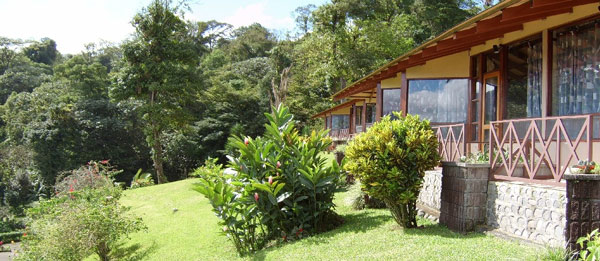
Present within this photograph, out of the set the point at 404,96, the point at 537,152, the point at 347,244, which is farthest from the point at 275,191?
the point at 404,96

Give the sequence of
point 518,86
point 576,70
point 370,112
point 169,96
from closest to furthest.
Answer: point 576,70 → point 518,86 → point 370,112 → point 169,96

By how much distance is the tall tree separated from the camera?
23.8 m

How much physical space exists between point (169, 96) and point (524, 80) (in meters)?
21.3

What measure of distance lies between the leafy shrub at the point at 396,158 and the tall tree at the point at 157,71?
64.8ft

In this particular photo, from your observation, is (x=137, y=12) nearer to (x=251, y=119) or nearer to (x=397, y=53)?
(x=251, y=119)

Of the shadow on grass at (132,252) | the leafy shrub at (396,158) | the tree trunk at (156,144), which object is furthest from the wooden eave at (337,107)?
the leafy shrub at (396,158)

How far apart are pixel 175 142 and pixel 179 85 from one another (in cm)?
871

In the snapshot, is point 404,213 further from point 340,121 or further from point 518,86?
point 340,121

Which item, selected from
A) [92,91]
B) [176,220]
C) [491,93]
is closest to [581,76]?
[491,93]

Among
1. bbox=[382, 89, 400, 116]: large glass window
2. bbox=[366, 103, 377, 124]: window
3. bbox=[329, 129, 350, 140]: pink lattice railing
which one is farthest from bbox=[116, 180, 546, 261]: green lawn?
bbox=[329, 129, 350, 140]: pink lattice railing

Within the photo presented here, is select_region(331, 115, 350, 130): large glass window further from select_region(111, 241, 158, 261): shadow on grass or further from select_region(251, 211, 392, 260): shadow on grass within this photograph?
select_region(251, 211, 392, 260): shadow on grass

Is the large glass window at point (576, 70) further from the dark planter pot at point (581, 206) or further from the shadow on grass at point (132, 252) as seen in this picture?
the shadow on grass at point (132, 252)

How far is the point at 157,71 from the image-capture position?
78.3ft

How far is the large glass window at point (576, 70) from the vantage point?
6105 millimetres
